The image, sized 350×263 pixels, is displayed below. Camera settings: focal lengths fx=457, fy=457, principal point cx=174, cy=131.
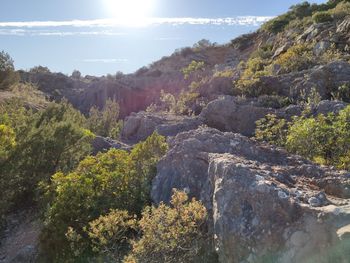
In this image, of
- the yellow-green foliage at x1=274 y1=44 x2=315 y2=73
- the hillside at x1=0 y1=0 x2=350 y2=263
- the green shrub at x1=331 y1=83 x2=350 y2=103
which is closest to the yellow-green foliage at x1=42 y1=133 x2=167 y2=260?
the hillside at x1=0 y1=0 x2=350 y2=263

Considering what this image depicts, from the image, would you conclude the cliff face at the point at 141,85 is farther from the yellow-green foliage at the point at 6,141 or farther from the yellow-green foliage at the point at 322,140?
the yellow-green foliage at the point at 322,140

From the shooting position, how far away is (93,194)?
6398mm

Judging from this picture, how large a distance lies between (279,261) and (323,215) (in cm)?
49

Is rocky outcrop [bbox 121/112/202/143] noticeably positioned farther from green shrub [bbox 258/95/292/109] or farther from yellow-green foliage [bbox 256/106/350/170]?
yellow-green foliage [bbox 256/106/350/170]

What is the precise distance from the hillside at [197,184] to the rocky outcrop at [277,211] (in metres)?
0.01

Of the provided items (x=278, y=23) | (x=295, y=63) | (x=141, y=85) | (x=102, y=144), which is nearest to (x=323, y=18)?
(x=295, y=63)

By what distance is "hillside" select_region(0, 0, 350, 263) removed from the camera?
3803mm

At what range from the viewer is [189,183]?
19.5ft

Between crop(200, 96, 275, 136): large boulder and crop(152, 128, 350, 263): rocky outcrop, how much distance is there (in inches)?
213

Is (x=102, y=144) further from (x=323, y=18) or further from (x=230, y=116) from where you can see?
(x=323, y=18)

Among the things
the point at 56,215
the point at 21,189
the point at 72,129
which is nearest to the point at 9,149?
the point at 21,189

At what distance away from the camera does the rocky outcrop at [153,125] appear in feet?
36.3

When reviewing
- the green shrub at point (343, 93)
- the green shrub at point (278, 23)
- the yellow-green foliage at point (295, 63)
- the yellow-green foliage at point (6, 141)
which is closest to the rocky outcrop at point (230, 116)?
the green shrub at point (343, 93)

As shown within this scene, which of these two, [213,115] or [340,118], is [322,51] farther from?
[340,118]
